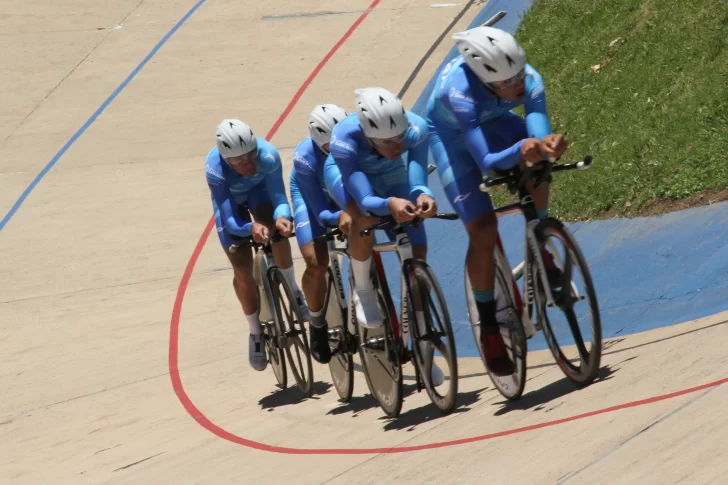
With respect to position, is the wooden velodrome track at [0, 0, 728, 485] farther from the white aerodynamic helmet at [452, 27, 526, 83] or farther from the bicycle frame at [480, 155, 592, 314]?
the white aerodynamic helmet at [452, 27, 526, 83]

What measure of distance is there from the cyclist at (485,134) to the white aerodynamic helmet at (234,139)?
1.59 metres

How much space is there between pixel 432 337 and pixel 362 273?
1.96ft

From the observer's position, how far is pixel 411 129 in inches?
210

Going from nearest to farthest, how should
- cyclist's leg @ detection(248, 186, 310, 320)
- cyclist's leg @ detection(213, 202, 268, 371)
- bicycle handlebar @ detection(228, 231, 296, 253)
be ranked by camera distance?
bicycle handlebar @ detection(228, 231, 296, 253) → cyclist's leg @ detection(248, 186, 310, 320) → cyclist's leg @ detection(213, 202, 268, 371)

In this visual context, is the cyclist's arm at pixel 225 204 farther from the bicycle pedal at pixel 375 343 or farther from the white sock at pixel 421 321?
the white sock at pixel 421 321

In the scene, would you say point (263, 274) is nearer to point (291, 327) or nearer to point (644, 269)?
point (291, 327)

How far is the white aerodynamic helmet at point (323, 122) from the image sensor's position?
6.31 meters

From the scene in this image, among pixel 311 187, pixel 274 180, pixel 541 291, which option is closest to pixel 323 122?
pixel 311 187

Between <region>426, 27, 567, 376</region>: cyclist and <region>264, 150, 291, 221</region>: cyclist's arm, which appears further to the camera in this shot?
<region>264, 150, 291, 221</region>: cyclist's arm

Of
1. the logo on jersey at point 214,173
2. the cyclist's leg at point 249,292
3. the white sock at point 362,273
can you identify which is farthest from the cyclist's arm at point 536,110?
the cyclist's leg at point 249,292

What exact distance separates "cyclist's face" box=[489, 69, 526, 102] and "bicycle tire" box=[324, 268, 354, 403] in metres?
2.00

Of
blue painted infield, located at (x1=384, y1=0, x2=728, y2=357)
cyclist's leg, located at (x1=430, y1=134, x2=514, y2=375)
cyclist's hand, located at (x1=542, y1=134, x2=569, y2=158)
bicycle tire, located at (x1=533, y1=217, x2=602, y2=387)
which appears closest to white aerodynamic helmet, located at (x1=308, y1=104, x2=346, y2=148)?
cyclist's leg, located at (x1=430, y1=134, x2=514, y2=375)

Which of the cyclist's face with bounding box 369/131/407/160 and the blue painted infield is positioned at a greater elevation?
the cyclist's face with bounding box 369/131/407/160

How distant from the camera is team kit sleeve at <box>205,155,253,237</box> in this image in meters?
6.83
